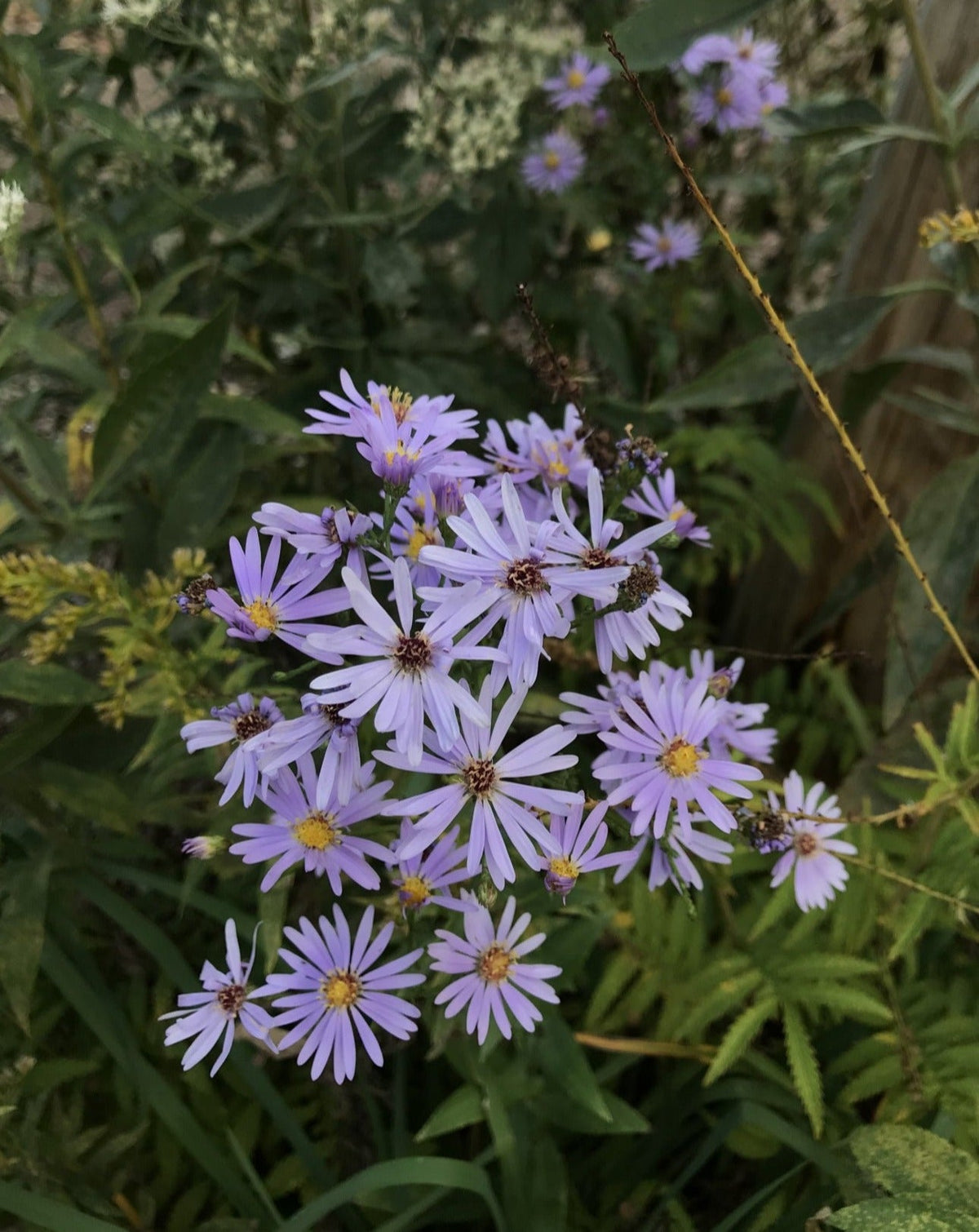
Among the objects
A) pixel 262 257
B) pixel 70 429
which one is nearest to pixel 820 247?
pixel 262 257

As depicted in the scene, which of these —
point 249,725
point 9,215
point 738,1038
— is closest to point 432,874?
point 249,725

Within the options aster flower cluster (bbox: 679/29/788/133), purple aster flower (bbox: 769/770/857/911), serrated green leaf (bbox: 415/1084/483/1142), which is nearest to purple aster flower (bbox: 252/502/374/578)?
purple aster flower (bbox: 769/770/857/911)

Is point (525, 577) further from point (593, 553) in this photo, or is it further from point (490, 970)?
point (490, 970)

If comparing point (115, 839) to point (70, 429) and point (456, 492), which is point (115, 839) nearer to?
point (70, 429)

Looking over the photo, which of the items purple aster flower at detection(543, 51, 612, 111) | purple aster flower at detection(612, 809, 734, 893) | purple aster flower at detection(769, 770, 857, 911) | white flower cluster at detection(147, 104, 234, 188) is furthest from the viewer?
purple aster flower at detection(543, 51, 612, 111)

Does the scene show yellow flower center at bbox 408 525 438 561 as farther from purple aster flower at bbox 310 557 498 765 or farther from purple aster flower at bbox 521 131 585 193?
purple aster flower at bbox 521 131 585 193

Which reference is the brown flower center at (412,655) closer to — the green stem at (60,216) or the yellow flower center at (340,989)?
the yellow flower center at (340,989)

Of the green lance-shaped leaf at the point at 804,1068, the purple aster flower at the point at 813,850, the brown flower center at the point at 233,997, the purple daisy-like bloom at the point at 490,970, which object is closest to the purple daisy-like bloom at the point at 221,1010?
the brown flower center at the point at 233,997

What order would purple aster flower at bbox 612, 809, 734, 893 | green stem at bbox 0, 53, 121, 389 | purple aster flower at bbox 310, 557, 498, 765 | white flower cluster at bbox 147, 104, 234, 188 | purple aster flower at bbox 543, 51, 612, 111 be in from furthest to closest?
purple aster flower at bbox 543, 51, 612, 111 → white flower cluster at bbox 147, 104, 234, 188 → green stem at bbox 0, 53, 121, 389 → purple aster flower at bbox 612, 809, 734, 893 → purple aster flower at bbox 310, 557, 498, 765
